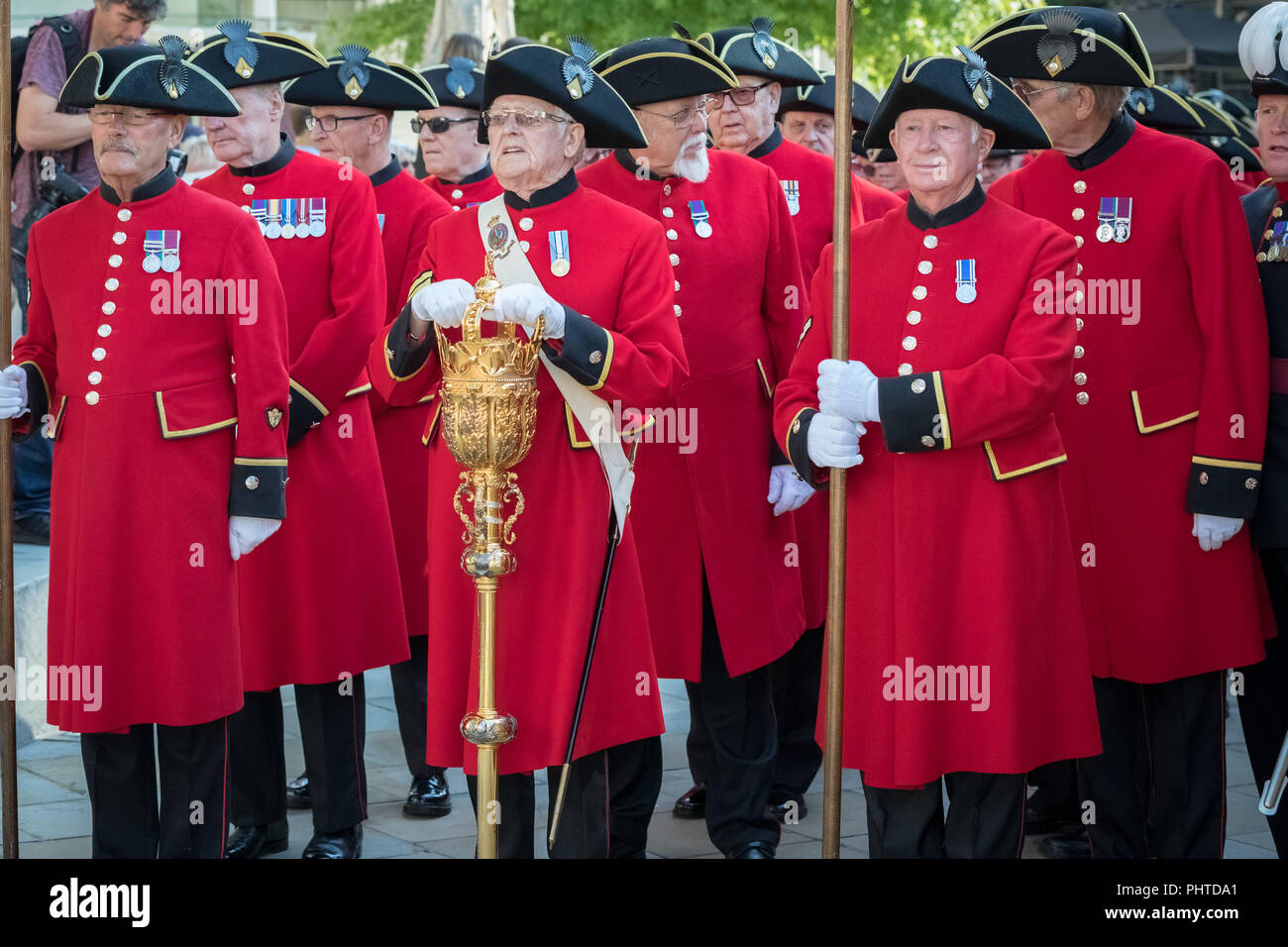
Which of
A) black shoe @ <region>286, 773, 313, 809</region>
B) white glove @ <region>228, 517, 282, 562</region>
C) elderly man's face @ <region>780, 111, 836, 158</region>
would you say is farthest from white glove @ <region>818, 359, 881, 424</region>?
elderly man's face @ <region>780, 111, 836, 158</region>

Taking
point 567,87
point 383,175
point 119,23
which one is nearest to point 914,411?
point 567,87

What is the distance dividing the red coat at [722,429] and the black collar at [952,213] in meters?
1.01

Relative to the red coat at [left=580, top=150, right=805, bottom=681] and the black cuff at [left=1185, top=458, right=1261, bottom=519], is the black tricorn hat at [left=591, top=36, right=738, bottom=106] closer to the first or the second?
the red coat at [left=580, top=150, right=805, bottom=681]

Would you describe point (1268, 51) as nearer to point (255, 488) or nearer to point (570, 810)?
point (570, 810)

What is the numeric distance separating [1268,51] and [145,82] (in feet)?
9.37

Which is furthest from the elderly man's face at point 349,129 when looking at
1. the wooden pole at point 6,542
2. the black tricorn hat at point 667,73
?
the wooden pole at point 6,542

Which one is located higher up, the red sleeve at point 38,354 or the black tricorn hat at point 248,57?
the black tricorn hat at point 248,57

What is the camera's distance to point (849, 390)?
13.3 feet

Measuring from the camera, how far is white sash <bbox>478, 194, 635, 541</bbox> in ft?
13.6

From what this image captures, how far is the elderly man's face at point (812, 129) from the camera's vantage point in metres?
6.63

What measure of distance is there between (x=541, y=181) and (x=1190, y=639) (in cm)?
204

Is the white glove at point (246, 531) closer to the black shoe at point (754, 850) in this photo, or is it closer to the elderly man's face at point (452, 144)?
the black shoe at point (754, 850)
